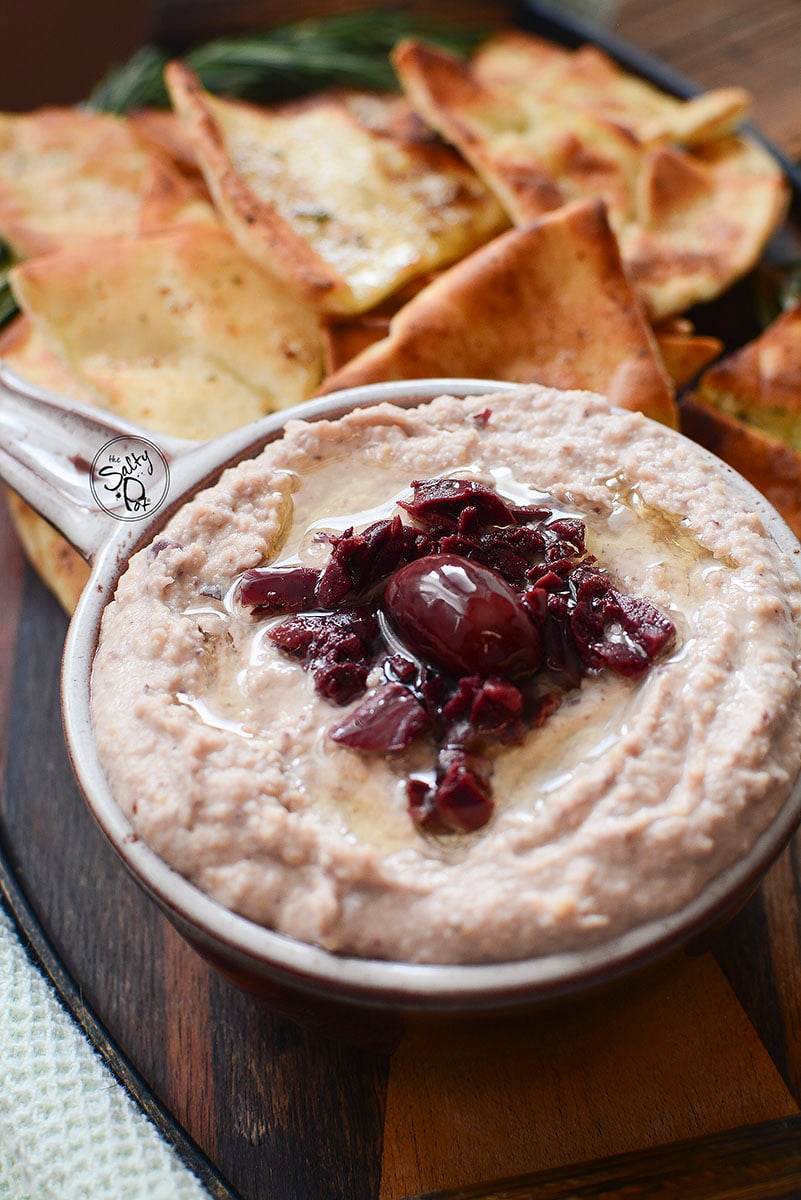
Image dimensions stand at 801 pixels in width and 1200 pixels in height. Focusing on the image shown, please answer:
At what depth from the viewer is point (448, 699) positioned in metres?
2.31

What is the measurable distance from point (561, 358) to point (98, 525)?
1.53 metres

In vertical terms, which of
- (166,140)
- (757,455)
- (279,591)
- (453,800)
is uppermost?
(166,140)

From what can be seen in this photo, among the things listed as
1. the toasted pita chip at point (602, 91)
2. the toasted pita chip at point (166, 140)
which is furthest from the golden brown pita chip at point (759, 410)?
the toasted pita chip at point (166, 140)

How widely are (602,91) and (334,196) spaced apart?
137cm

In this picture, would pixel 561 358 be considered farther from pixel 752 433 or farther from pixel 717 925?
pixel 717 925

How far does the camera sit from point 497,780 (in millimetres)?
2230

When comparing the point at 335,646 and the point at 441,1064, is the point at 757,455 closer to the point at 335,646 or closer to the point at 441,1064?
the point at 335,646

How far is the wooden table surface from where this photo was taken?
2.41 meters

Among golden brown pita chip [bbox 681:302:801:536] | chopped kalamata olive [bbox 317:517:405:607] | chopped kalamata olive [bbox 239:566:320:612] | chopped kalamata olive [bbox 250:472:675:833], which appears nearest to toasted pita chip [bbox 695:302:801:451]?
golden brown pita chip [bbox 681:302:801:536]

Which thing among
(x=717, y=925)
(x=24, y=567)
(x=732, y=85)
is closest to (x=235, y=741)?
(x=717, y=925)

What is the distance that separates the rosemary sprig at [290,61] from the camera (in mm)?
4785

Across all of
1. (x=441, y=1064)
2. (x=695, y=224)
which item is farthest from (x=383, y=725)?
(x=695, y=224)

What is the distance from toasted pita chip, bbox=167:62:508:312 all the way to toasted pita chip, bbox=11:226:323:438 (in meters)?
0.14

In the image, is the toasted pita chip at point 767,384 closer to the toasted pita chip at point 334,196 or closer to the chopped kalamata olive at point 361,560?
the toasted pita chip at point 334,196
